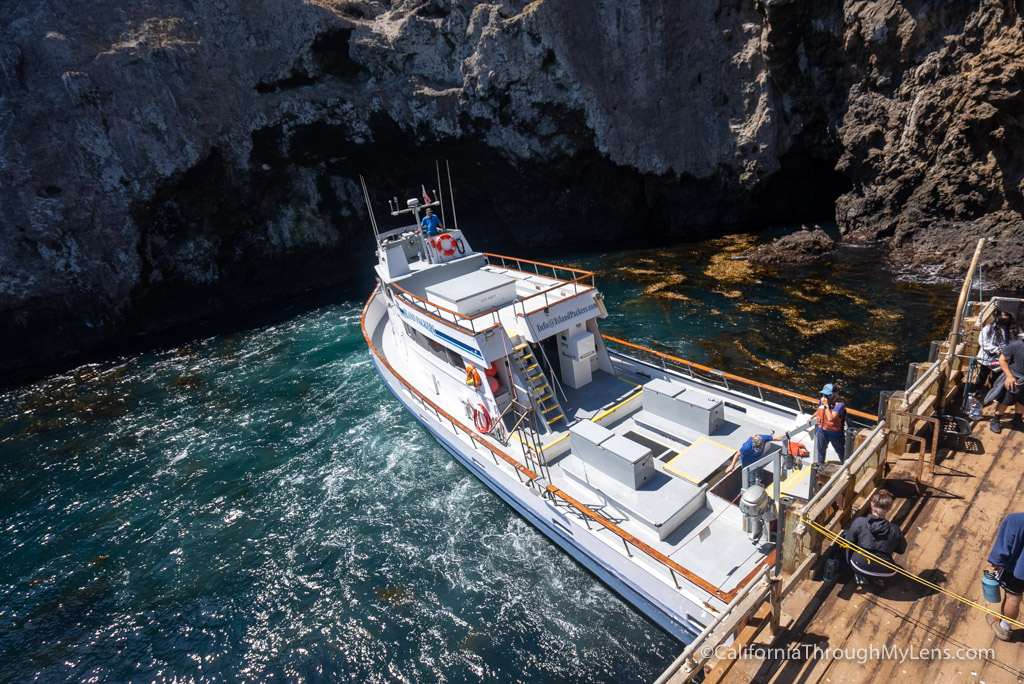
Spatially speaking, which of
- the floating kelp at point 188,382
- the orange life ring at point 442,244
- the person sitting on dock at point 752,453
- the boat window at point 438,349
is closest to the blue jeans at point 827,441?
the person sitting on dock at point 752,453

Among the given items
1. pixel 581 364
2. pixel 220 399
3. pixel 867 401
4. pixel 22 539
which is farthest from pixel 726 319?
pixel 22 539

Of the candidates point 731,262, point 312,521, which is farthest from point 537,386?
point 731,262

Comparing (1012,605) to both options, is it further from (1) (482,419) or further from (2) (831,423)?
(1) (482,419)

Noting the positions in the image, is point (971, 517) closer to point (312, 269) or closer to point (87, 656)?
point (87, 656)

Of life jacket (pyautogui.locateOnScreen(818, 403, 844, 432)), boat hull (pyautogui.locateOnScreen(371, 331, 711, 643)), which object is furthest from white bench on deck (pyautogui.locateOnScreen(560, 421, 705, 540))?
life jacket (pyautogui.locateOnScreen(818, 403, 844, 432))

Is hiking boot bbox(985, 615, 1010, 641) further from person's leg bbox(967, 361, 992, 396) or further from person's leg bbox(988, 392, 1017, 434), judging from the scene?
person's leg bbox(967, 361, 992, 396)

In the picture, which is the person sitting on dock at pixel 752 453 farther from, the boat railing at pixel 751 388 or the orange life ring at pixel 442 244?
the orange life ring at pixel 442 244

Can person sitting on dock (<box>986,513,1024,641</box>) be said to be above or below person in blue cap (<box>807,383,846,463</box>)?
above

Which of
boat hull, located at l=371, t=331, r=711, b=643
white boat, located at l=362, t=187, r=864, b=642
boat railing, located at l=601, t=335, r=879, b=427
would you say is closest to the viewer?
boat hull, located at l=371, t=331, r=711, b=643
